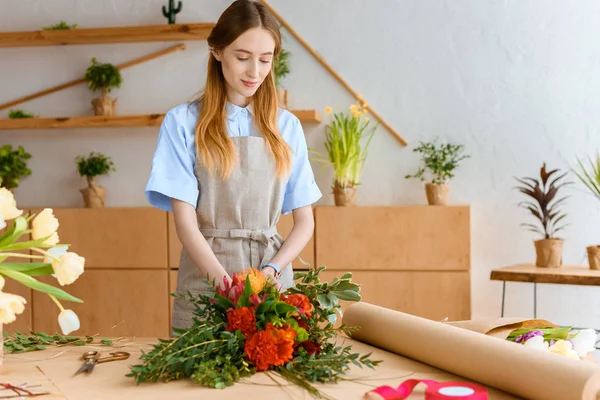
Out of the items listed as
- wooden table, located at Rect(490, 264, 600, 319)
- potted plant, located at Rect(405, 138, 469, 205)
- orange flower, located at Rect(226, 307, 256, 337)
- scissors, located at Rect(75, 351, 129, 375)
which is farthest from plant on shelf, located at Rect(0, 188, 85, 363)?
potted plant, located at Rect(405, 138, 469, 205)

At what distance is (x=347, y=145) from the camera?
157 inches

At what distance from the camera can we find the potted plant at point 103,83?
4293mm

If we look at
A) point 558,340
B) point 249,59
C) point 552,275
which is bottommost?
point 552,275

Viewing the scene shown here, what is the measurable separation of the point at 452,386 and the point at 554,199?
3.11m

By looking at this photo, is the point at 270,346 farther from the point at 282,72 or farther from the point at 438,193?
the point at 282,72

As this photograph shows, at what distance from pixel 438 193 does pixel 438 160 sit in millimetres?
185

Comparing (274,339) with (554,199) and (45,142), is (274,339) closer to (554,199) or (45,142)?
(554,199)

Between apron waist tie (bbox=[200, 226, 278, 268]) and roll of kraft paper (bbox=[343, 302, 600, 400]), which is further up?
apron waist tie (bbox=[200, 226, 278, 268])

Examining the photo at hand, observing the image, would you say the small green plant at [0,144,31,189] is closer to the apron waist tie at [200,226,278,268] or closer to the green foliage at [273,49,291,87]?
the green foliage at [273,49,291,87]

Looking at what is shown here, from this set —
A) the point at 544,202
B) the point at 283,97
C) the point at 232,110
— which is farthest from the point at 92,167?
the point at 544,202

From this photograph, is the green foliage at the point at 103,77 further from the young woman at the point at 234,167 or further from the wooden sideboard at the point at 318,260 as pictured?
the young woman at the point at 234,167

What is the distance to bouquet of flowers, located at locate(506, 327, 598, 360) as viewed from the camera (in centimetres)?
136

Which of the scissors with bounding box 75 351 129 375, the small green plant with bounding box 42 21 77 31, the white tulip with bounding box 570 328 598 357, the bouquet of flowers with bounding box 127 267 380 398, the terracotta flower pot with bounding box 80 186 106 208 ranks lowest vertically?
the scissors with bounding box 75 351 129 375

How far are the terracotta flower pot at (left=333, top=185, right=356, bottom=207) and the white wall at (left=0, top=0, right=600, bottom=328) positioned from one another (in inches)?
8.6
